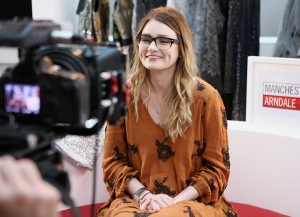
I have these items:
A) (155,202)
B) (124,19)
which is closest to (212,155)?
(155,202)

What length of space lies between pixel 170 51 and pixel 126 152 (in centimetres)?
40

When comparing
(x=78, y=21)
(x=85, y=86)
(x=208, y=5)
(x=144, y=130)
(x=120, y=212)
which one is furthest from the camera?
(x=78, y=21)

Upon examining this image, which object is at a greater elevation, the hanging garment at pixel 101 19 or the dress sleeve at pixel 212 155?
the hanging garment at pixel 101 19

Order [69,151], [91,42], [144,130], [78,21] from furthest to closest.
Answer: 1. [78,21]
2. [69,151]
3. [144,130]
4. [91,42]

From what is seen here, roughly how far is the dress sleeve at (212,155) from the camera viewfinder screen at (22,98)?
1019mm

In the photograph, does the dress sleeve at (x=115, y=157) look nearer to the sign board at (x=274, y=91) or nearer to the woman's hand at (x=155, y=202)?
the woman's hand at (x=155, y=202)

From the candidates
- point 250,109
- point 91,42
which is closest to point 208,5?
point 250,109

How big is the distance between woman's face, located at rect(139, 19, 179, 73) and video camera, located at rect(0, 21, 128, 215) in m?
0.87

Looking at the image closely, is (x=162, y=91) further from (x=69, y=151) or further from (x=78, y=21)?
(x=78, y=21)

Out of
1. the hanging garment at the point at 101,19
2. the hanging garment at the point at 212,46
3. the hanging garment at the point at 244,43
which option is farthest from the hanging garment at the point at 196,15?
the hanging garment at the point at 101,19

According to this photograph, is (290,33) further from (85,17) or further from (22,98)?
(22,98)

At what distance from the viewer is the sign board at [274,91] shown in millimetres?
2213

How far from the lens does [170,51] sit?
1726 millimetres

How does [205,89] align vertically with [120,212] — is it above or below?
above
